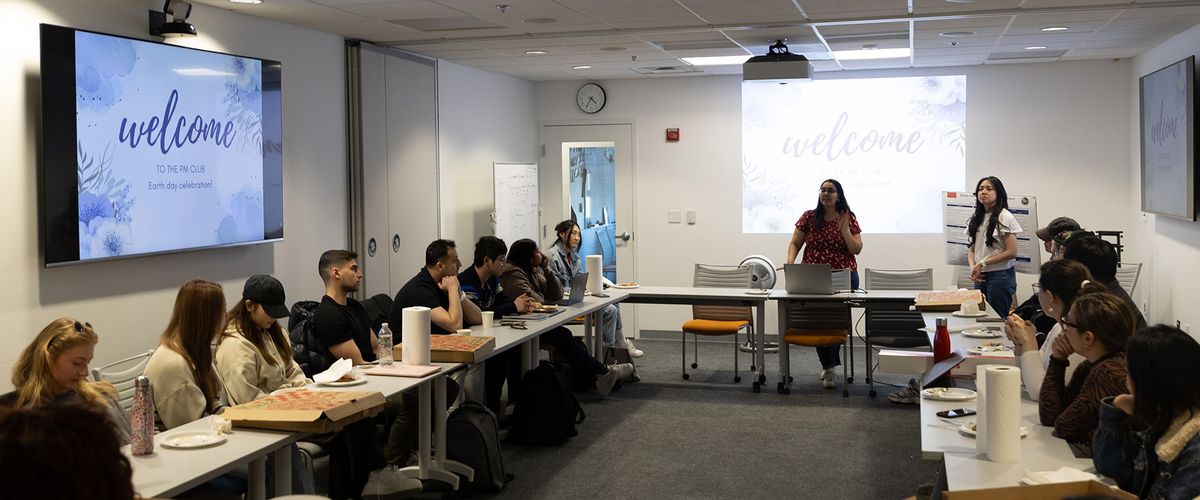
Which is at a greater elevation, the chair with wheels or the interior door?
the interior door

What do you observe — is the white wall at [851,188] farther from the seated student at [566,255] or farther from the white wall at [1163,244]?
the seated student at [566,255]

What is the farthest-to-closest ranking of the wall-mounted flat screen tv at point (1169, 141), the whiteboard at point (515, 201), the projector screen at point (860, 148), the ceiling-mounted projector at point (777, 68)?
1. the projector screen at point (860, 148)
2. the whiteboard at point (515, 201)
3. the ceiling-mounted projector at point (777, 68)
4. the wall-mounted flat screen tv at point (1169, 141)

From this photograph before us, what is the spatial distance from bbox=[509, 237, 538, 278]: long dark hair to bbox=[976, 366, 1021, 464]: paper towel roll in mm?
4183

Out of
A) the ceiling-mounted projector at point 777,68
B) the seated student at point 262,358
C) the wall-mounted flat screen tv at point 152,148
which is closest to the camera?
the seated student at point 262,358

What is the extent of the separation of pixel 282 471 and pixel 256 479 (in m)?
0.13

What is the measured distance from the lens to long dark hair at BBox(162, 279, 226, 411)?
3.93m

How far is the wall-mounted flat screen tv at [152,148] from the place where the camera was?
486 cm

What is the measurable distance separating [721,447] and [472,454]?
159 centimetres

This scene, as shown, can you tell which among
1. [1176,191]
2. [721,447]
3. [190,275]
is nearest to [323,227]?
[190,275]

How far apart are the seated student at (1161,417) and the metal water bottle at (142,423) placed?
2813 mm

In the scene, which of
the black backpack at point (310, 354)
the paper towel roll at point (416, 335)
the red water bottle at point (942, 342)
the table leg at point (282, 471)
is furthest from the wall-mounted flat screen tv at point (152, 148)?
the red water bottle at point (942, 342)

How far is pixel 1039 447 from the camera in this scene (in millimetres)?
3381

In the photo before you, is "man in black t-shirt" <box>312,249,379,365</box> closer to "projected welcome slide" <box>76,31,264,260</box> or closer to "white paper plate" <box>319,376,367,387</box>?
"white paper plate" <box>319,376,367,387</box>

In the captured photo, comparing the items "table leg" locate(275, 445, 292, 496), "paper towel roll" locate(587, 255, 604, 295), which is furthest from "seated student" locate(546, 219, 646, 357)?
"table leg" locate(275, 445, 292, 496)
